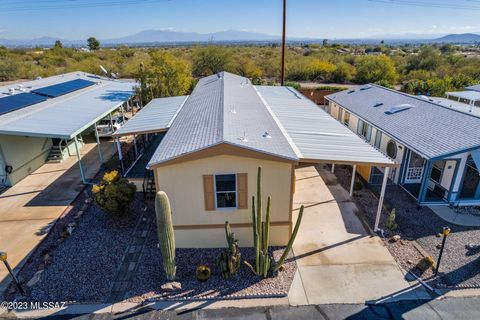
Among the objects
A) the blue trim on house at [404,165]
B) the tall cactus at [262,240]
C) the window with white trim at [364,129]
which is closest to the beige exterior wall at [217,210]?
the tall cactus at [262,240]

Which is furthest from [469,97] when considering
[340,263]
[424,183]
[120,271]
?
[120,271]

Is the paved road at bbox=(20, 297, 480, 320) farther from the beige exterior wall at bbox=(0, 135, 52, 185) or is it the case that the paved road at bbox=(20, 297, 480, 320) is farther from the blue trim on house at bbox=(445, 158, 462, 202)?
the beige exterior wall at bbox=(0, 135, 52, 185)

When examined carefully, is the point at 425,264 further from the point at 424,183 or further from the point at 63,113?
the point at 63,113

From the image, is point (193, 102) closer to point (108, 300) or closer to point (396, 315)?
point (108, 300)

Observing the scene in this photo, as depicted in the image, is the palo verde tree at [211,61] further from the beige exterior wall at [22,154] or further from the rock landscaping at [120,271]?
the rock landscaping at [120,271]

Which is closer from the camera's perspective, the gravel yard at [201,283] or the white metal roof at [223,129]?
the gravel yard at [201,283]

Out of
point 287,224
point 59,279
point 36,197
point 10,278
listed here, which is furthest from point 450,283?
point 36,197
